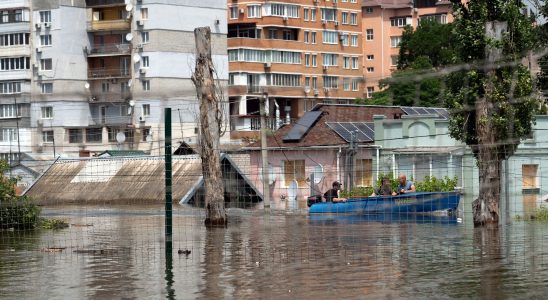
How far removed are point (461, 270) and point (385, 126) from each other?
26.9m

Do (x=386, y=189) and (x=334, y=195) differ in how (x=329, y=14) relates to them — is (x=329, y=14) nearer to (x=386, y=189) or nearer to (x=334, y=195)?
(x=334, y=195)

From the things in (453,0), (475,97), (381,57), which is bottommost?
(475,97)

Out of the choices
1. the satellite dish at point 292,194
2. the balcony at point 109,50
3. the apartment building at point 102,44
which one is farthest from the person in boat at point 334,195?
the balcony at point 109,50

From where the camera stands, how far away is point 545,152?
42.0 m

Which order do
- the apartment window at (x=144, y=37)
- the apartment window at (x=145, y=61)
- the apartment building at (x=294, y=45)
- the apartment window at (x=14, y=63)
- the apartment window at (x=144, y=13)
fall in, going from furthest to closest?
1. the apartment building at (x=294, y=45)
2. the apartment window at (x=14, y=63)
3. the apartment window at (x=144, y=37)
4. the apartment window at (x=144, y=13)
5. the apartment window at (x=145, y=61)

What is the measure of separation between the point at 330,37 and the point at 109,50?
24828 millimetres

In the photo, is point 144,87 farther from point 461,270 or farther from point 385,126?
point 461,270

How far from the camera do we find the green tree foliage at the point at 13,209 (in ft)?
98.2

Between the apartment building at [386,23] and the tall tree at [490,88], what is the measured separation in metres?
87.4

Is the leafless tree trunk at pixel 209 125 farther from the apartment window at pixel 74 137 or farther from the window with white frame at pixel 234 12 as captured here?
the window with white frame at pixel 234 12

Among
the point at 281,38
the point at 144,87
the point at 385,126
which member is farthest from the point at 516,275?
the point at 281,38

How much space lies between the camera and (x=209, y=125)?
31.2 m

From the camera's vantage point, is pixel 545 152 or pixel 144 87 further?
pixel 144 87

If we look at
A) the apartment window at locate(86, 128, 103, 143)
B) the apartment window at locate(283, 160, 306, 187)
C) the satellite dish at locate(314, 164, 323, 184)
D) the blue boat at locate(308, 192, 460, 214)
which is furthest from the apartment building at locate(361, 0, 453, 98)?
the blue boat at locate(308, 192, 460, 214)
